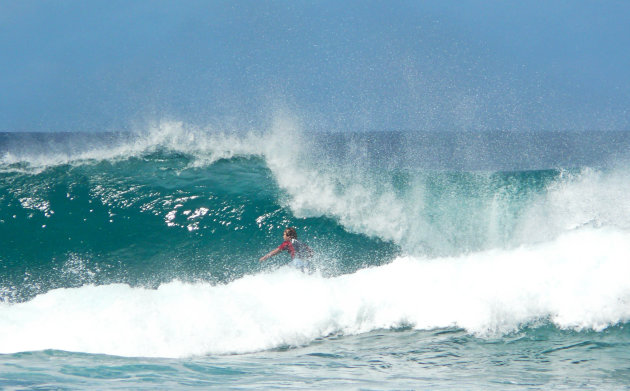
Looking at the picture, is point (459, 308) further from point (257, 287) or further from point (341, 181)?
point (341, 181)

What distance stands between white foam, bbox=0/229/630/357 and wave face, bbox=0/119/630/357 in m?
0.03

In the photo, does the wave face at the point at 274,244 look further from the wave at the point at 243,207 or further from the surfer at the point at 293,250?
the surfer at the point at 293,250

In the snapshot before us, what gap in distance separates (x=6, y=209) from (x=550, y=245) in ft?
34.6

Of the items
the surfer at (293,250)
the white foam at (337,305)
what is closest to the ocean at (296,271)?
the white foam at (337,305)

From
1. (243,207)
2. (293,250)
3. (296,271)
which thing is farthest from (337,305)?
(243,207)

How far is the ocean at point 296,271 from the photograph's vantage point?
239 inches

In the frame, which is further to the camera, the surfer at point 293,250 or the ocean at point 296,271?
the surfer at point 293,250

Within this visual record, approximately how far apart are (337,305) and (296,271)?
1.19 metres

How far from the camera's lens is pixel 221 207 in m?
11.7

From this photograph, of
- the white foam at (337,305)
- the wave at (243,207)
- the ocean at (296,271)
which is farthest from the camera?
the wave at (243,207)

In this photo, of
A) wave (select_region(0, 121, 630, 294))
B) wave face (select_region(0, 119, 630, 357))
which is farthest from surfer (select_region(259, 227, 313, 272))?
wave (select_region(0, 121, 630, 294))

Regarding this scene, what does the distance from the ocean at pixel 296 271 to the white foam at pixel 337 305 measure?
0.09 ft

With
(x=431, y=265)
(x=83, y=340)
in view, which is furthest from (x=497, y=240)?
(x=83, y=340)

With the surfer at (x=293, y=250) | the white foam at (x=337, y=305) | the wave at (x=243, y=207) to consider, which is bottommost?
the white foam at (x=337, y=305)
